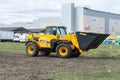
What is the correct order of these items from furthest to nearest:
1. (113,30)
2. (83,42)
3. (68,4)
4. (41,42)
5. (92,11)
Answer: (113,30)
(92,11)
(68,4)
(41,42)
(83,42)

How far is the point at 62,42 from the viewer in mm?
25156

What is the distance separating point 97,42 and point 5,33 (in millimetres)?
51586

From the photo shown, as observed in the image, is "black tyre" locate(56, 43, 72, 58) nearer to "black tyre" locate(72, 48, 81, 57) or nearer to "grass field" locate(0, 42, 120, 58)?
"black tyre" locate(72, 48, 81, 57)

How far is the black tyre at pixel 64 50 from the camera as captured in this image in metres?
24.5

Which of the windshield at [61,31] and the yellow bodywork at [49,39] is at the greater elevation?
the windshield at [61,31]

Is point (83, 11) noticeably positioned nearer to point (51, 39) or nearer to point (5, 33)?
point (5, 33)

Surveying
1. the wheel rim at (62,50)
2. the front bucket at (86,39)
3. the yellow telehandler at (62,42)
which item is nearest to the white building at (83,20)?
the yellow telehandler at (62,42)

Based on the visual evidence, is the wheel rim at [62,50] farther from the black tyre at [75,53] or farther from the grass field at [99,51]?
the grass field at [99,51]

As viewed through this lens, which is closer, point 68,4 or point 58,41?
point 58,41

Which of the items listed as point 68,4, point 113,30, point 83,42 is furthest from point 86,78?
point 113,30

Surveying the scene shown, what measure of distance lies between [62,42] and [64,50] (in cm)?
59

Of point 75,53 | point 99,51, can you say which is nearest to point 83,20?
point 99,51

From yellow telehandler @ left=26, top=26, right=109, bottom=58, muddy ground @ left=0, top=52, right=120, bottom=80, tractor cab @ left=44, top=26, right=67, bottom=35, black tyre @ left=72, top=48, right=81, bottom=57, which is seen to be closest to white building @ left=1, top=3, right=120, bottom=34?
yellow telehandler @ left=26, top=26, right=109, bottom=58

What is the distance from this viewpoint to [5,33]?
7456 centimetres
